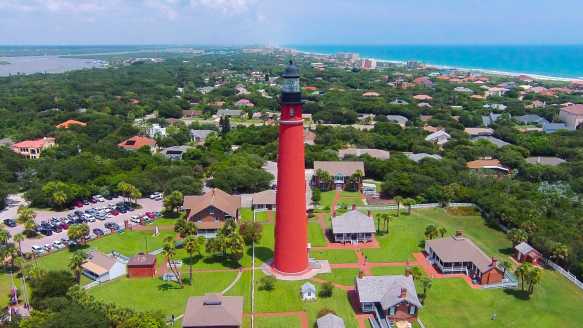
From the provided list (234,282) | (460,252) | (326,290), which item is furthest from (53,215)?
(460,252)

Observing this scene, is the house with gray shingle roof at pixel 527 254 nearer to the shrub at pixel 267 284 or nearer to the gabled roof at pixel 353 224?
the gabled roof at pixel 353 224

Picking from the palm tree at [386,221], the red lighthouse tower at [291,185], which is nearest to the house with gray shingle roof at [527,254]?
the palm tree at [386,221]

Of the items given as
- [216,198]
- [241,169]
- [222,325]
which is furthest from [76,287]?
[241,169]

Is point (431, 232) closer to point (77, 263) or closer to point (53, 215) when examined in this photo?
point (77, 263)

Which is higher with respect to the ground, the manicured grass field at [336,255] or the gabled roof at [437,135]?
the gabled roof at [437,135]

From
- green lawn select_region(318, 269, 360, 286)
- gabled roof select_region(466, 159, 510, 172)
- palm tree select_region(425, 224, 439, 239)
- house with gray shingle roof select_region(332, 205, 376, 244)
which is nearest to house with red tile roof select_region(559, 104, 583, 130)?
gabled roof select_region(466, 159, 510, 172)
